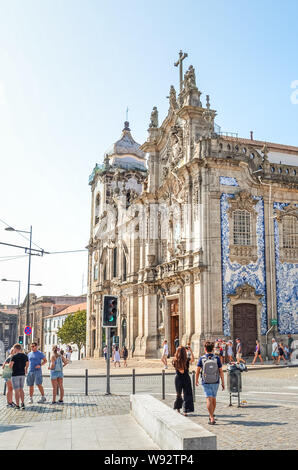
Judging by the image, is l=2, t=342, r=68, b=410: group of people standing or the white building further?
the white building

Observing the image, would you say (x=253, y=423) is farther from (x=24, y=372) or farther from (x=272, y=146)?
(x=272, y=146)

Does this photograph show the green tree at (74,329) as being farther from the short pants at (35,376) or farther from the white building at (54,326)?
the short pants at (35,376)

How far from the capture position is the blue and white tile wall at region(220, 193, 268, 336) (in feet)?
93.2

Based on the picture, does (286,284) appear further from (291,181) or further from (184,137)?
(184,137)

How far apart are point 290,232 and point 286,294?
392cm

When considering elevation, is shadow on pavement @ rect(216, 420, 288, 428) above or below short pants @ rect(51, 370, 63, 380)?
below

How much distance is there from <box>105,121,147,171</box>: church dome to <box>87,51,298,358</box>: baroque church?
586 inches

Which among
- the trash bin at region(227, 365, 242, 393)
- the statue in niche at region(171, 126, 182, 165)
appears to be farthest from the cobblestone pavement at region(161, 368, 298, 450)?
the statue in niche at region(171, 126, 182, 165)

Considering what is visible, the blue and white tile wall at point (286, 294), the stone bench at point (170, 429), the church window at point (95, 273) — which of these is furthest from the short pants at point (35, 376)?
the church window at point (95, 273)

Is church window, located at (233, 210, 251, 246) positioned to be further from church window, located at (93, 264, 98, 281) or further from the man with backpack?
church window, located at (93, 264, 98, 281)
